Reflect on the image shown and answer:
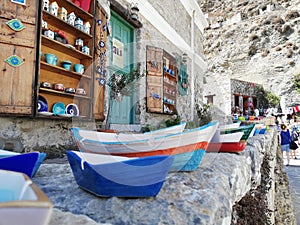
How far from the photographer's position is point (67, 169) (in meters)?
1.10

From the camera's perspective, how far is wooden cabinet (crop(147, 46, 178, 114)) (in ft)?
7.93

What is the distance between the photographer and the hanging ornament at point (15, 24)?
201 centimetres

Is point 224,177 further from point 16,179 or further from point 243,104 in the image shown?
point 243,104

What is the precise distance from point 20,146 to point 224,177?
2.04 meters

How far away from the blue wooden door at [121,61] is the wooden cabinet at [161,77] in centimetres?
32

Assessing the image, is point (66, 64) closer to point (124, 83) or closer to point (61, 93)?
point (61, 93)

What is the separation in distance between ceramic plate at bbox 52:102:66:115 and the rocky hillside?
18036 mm

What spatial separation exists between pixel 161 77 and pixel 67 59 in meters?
1.23

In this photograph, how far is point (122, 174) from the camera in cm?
59

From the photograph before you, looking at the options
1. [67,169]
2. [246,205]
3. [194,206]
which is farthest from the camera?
[246,205]

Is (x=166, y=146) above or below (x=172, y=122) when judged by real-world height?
below

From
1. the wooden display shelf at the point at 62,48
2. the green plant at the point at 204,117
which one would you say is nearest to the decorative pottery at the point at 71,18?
the wooden display shelf at the point at 62,48

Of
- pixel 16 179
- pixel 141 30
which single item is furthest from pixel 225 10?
pixel 16 179

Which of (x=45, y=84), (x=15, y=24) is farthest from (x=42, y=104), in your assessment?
(x=15, y=24)
